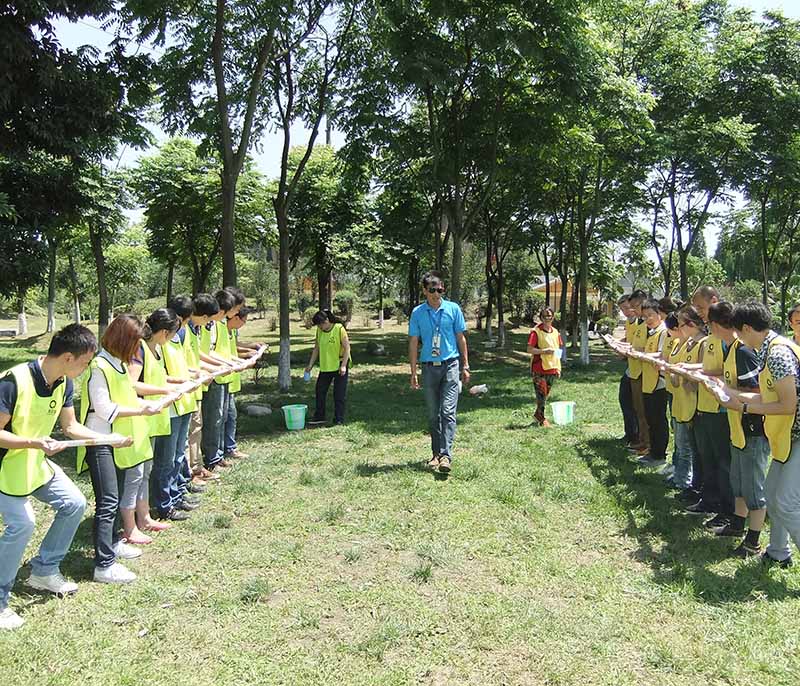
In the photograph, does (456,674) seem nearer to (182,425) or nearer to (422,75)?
(182,425)

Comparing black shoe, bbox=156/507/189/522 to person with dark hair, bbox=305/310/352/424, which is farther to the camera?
person with dark hair, bbox=305/310/352/424

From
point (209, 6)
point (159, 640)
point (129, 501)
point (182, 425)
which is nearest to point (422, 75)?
point (209, 6)

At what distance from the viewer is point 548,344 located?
9.02 meters

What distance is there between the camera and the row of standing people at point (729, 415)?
4.08m

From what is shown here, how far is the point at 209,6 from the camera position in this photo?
11070mm

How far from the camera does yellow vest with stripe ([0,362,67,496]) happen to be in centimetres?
351

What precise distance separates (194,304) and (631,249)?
24.9 m

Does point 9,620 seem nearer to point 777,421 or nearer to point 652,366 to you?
point 777,421

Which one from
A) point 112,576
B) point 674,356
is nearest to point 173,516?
point 112,576

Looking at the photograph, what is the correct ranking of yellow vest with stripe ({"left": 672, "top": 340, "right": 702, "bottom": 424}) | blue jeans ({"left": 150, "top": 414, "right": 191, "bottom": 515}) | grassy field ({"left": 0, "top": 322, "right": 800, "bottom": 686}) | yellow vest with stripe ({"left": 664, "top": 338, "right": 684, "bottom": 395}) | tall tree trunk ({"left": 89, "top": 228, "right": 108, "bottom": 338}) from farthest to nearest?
tall tree trunk ({"left": 89, "top": 228, "right": 108, "bottom": 338}) → yellow vest with stripe ({"left": 664, "top": 338, "right": 684, "bottom": 395}) → yellow vest with stripe ({"left": 672, "top": 340, "right": 702, "bottom": 424}) → blue jeans ({"left": 150, "top": 414, "right": 191, "bottom": 515}) → grassy field ({"left": 0, "top": 322, "right": 800, "bottom": 686})

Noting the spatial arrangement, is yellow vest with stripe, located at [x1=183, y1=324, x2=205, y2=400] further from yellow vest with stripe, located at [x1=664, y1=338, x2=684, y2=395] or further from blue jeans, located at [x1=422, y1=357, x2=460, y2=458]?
yellow vest with stripe, located at [x1=664, y1=338, x2=684, y2=395]

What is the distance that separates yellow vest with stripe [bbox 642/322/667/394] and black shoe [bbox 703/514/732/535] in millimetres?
2191

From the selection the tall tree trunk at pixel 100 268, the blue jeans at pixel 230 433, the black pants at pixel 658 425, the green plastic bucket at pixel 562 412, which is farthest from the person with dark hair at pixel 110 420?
the tall tree trunk at pixel 100 268

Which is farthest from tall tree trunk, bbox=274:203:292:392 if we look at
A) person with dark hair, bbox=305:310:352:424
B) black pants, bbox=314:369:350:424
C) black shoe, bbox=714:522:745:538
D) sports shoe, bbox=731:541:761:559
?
sports shoe, bbox=731:541:761:559
